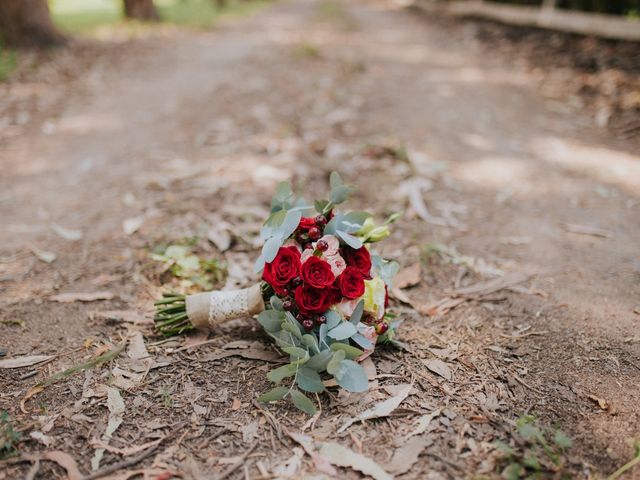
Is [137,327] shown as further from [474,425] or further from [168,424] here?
[474,425]

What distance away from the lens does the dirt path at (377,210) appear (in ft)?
6.19

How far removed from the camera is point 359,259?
211 cm

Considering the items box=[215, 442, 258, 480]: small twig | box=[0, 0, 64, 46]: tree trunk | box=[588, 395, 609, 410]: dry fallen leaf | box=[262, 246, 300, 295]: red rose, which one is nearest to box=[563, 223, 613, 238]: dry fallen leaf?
box=[588, 395, 609, 410]: dry fallen leaf

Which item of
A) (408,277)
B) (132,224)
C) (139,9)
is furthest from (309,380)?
(139,9)

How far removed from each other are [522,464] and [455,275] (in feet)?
4.48

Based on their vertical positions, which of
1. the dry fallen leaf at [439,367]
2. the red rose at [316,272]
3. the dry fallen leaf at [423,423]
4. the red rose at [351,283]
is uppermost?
the red rose at [316,272]

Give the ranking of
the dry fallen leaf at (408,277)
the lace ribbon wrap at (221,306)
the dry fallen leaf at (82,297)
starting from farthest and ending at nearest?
the dry fallen leaf at (408,277), the dry fallen leaf at (82,297), the lace ribbon wrap at (221,306)

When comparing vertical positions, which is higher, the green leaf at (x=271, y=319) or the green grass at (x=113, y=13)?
the green grass at (x=113, y=13)

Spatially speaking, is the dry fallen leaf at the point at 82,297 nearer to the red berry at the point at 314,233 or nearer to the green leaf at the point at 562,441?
the red berry at the point at 314,233

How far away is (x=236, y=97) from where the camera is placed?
5906 millimetres

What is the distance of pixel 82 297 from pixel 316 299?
1.44 metres

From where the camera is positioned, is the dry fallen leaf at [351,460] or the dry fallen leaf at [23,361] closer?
the dry fallen leaf at [351,460]

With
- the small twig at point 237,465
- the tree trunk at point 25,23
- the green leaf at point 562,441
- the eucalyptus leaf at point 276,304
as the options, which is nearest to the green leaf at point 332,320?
the eucalyptus leaf at point 276,304

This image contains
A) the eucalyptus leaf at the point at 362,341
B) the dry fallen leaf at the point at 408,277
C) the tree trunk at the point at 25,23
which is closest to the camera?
the eucalyptus leaf at the point at 362,341
